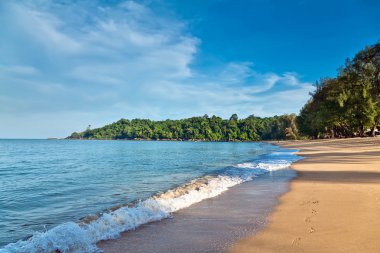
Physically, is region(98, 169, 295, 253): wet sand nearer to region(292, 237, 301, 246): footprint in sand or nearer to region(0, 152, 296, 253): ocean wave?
region(0, 152, 296, 253): ocean wave

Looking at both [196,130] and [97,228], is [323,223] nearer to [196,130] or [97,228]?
[97,228]

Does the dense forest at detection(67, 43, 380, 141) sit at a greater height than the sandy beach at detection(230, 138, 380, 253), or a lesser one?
greater

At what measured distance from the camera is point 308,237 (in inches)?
203

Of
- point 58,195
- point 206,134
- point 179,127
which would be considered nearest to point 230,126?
point 206,134

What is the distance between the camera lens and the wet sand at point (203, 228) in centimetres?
509

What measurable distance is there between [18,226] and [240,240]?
560cm

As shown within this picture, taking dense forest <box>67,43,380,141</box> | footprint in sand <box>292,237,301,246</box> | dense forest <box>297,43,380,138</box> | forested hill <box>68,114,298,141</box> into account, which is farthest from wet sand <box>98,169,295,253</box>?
forested hill <box>68,114,298,141</box>

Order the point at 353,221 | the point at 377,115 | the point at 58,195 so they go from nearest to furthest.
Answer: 1. the point at 353,221
2. the point at 58,195
3. the point at 377,115

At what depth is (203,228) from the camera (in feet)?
20.0

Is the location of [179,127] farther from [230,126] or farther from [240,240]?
[240,240]

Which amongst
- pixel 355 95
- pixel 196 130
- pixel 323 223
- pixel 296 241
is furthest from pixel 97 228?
pixel 196 130

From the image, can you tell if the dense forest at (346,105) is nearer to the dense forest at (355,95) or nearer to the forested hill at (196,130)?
the dense forest at (355,95)

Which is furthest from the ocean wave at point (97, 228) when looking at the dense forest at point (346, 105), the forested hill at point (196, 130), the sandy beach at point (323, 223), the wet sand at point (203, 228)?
the forested hill at point (196, 130)

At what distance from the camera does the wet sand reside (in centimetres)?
509
